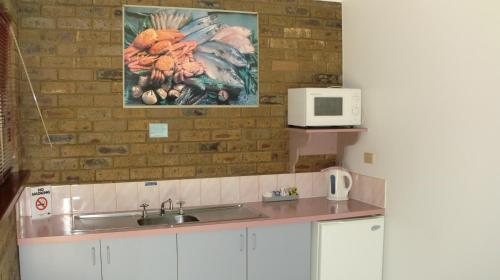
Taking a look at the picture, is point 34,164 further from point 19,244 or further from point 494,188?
point 494,188

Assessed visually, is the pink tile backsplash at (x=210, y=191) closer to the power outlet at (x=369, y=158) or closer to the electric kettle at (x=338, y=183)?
the electric kettle at (x=338, y=183)

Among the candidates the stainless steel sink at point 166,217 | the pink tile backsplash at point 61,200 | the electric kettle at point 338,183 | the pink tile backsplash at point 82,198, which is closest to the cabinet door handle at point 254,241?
the stainless steel sink at point 166,217

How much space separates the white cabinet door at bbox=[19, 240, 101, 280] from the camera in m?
2.62

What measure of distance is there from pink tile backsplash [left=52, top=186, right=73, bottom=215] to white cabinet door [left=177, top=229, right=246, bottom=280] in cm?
85

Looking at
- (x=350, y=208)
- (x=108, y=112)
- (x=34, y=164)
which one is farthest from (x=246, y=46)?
(x=34, y=164)

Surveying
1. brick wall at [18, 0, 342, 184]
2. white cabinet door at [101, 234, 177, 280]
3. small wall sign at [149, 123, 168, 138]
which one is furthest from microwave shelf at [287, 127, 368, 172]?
white cabinet door at [101, 234, 177, 280]

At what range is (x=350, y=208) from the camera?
3.31 meters

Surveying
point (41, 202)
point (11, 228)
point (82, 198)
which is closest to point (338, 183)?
point (82, 198)

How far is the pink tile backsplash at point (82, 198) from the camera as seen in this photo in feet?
10.3

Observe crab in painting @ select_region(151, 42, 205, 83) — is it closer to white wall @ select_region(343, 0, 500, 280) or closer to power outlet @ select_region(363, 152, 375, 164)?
white wall @ select_region(343, 0, 500, 280)

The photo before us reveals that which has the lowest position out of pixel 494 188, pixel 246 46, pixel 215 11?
pixel 494 188

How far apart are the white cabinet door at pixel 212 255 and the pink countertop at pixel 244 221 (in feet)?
0.19

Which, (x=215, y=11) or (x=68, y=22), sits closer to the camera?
(x=68, y=22)

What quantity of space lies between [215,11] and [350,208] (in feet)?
5.60
